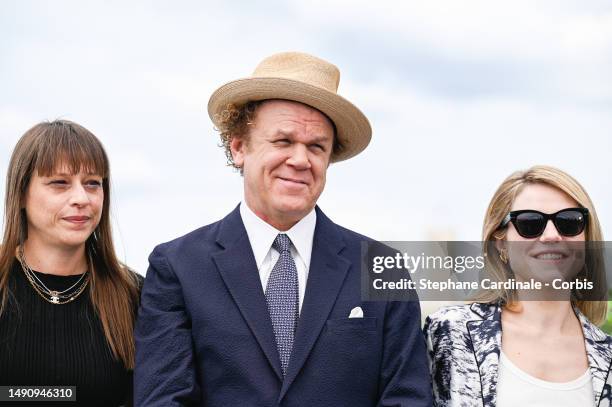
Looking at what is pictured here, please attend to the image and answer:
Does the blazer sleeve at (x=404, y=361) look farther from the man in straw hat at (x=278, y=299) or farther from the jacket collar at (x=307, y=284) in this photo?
the jacket collar at (x=307, y=284)

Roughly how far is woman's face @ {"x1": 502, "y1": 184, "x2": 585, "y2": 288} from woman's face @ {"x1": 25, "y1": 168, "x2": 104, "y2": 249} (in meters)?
2.14

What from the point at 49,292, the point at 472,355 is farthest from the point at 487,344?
the point at 49,292

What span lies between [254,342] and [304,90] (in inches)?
48.5

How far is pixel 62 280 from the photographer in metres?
4.28

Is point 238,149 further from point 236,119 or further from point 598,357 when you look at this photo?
point 598,357

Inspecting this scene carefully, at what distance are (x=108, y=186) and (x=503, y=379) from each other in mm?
2305

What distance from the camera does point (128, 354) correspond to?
4.17 meters

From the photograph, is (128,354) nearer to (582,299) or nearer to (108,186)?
(108,186)

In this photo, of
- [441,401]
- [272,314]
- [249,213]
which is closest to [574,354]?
[441,401]

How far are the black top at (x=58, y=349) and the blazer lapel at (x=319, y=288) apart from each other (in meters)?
1.08

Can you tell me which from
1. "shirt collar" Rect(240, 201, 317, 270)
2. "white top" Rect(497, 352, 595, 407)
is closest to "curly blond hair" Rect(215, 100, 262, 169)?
"shirt collar" Rect(240, 201, 317, 270)

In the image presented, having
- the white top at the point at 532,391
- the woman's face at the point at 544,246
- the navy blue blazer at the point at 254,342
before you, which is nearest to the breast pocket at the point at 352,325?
the navy blue blazer at the point at 254,342

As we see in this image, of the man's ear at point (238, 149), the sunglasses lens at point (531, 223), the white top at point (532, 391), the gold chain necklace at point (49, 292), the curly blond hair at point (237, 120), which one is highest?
the curly blond hair at point (237, 120)

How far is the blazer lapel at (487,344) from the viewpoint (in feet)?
12.2
